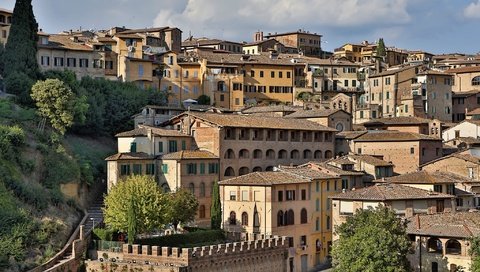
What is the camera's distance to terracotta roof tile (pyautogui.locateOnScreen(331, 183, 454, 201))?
2377 inches

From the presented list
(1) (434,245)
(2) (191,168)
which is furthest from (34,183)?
(1) (434,245)

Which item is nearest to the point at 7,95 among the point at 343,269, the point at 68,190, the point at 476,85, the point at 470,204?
the point at 68,190

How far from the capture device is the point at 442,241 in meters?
53.6

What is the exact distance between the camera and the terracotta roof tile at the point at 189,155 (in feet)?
225

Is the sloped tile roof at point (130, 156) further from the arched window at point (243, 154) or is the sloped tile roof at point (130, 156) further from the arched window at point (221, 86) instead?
the arched window at point (221, 86)

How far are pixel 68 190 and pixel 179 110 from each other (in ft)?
65.9

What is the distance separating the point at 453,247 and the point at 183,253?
17050mm

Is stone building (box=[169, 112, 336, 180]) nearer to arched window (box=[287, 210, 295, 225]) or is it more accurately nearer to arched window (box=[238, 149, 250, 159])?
arched window (box=[238, 149, 250, 159])

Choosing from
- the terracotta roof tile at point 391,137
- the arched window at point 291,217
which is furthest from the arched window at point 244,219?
the terracotta roof tile at point 391,137

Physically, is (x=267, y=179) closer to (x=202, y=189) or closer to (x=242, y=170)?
(x=202, y=189)

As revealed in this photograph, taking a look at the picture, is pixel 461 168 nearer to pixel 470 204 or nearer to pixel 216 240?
pixel 470 204

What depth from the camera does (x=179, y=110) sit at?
267 feet

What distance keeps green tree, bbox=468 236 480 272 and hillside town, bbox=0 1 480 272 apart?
1392mm

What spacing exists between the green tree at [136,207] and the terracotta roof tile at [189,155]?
29.7 feet
